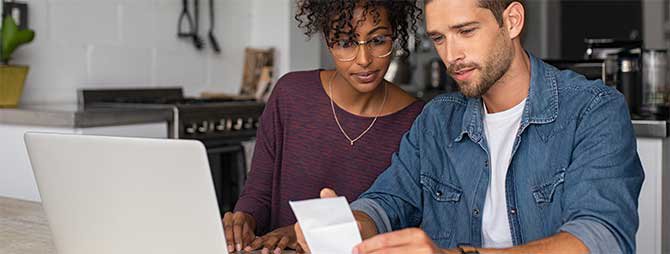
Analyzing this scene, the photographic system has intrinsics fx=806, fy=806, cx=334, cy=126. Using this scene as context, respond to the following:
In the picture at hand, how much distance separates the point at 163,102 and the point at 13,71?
0.60m

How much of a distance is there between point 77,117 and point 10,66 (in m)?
0.46

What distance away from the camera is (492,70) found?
4.88ft

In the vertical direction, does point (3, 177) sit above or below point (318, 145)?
below

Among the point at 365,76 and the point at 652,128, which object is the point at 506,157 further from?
the point at 652,128

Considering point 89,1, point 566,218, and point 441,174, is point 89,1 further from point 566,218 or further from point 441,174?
point 566,218

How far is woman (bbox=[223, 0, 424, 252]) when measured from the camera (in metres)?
1.81

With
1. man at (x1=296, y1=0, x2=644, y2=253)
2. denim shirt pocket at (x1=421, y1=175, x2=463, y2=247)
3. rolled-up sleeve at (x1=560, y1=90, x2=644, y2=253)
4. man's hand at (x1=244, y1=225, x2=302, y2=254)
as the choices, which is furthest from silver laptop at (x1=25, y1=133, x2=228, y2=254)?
denim shirt pocket at (x1=421, y1=175, x2=463, y2=247)

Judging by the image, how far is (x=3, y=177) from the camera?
2.84 meters

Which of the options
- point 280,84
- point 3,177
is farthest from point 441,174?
point 3,177

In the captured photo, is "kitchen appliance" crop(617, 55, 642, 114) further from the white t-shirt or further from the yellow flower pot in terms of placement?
the yellow flower pot

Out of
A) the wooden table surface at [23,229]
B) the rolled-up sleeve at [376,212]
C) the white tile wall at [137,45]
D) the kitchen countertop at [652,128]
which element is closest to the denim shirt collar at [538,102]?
the rolled-up sleeve at [376,212]

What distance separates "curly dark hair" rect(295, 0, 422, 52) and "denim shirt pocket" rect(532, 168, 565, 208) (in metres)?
0.55

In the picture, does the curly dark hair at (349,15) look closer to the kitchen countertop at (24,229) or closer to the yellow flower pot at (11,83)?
the kitchen countertop at (24,229)

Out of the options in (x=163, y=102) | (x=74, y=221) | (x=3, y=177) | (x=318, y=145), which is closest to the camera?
(x=74, y=221)
